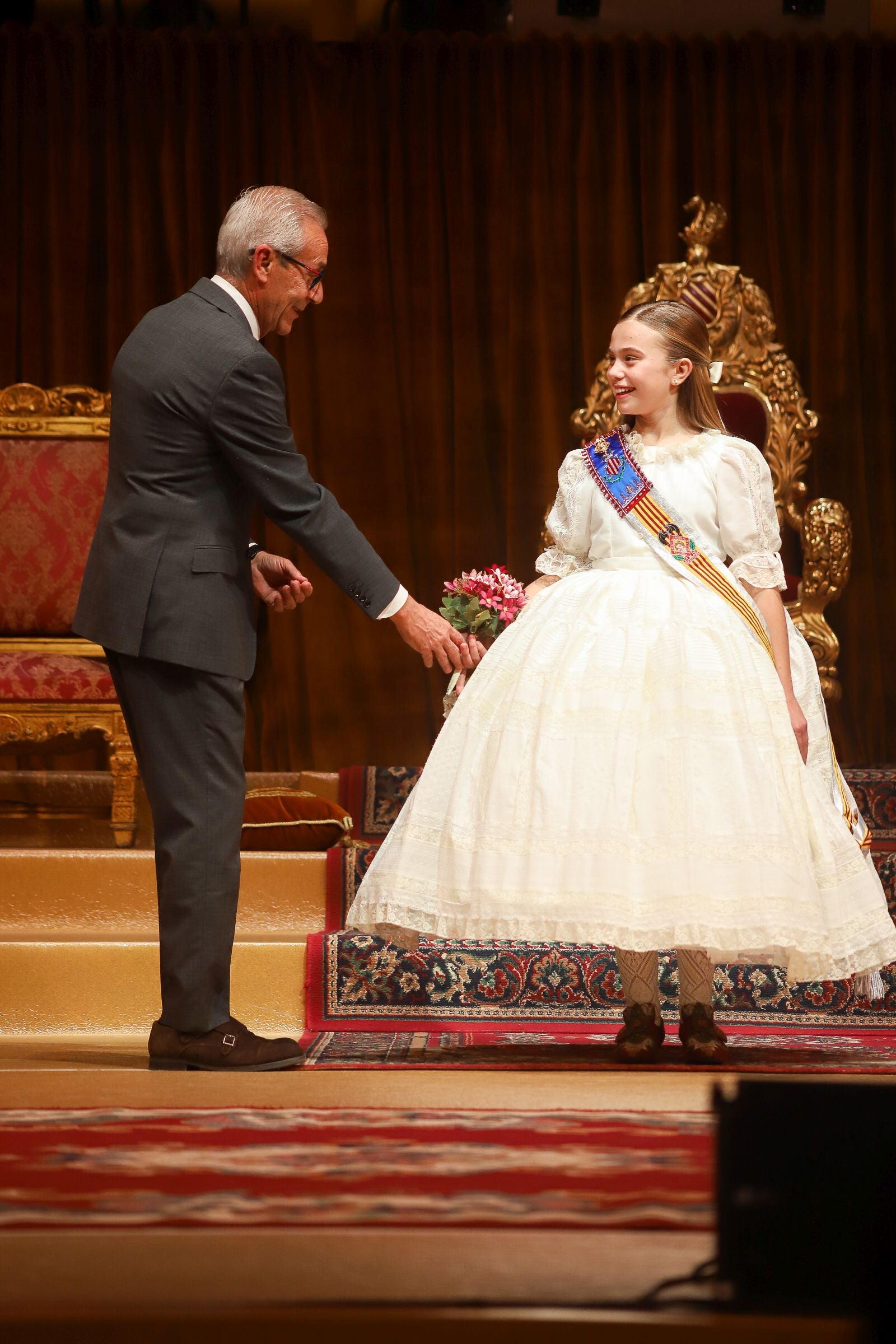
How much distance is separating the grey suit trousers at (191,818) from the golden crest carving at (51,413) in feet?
7.70

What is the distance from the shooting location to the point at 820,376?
17.8ft

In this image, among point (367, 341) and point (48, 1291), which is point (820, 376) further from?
point (48, 1291)

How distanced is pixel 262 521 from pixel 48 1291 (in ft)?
15.0

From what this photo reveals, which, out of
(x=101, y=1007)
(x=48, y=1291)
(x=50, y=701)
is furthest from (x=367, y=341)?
(x=48, y=1291)

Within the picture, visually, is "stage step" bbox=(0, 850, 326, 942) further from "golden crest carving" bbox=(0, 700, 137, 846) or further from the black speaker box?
the black speaker box

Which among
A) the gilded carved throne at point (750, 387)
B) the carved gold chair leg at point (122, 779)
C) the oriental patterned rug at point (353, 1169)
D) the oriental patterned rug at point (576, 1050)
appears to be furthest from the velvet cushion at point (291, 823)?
the oriental patterned rug at point (353, 1169)

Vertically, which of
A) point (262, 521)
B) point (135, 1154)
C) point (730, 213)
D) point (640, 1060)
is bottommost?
point (640, 1060)

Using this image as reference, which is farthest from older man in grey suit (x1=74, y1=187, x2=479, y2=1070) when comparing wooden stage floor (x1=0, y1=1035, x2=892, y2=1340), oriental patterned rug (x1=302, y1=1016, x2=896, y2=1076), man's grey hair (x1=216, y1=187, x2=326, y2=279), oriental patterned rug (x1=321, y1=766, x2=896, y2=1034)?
wooden stage floor (x1=0, y1=1035, x2=892, y2=1340)

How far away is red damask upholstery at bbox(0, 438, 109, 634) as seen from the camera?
4492mm

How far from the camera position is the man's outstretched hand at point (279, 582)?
106 inches

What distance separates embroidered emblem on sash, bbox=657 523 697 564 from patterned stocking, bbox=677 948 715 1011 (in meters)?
0.76

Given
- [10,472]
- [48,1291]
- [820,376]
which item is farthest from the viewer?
[820,376]

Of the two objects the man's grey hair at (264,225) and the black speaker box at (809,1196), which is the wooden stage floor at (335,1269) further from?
the man's grey hair at (264,225)

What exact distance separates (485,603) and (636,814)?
Answer: 2.52 feet
